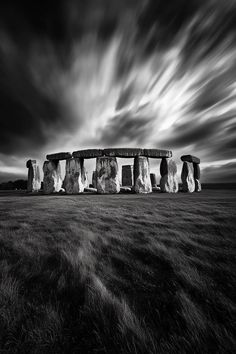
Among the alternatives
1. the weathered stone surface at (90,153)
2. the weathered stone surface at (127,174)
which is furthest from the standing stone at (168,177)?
the weathered stone surface at (127,174)

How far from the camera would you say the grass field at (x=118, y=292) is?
0.79 m

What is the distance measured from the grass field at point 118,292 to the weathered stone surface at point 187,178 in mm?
9626

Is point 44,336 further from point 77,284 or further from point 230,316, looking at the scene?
point 230,316

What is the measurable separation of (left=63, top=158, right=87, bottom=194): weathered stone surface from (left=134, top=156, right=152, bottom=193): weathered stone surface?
11.8 ft

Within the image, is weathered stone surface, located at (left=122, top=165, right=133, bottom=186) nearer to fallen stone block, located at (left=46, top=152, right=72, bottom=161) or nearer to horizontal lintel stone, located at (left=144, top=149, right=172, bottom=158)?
horizontal lintel stone, located at (left=144, top=149, right=172, bottom=158)

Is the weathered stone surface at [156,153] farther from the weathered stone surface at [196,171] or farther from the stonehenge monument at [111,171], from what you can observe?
the weathered stone surface at [196,171]

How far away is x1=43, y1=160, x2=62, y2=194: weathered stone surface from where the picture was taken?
10.9 meters

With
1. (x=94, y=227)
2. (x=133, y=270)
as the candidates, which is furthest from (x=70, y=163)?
(x=133, y=270)

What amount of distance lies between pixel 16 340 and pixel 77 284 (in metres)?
0.51

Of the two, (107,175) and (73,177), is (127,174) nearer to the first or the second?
(107,175)

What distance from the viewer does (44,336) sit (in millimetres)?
812

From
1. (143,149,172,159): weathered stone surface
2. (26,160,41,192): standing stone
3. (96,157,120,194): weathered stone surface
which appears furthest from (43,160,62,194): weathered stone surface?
(143,149,172,159): weathered stone surface

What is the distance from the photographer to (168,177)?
35.2 ft

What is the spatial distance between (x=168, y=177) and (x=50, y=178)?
8038 millimetres
